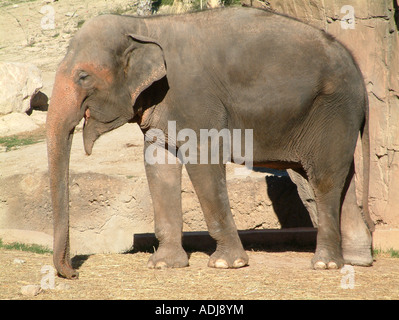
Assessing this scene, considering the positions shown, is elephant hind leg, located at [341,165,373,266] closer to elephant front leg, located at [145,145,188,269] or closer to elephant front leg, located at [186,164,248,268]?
elephant front leg, located at [186,164,248,268]

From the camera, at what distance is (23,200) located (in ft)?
30.4

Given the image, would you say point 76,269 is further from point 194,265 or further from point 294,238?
point 294,238

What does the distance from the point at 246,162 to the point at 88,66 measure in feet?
4.95

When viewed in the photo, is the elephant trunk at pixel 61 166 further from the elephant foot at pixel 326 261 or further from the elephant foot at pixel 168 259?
the elephant foot at pixel 326 261

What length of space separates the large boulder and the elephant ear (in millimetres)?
8956

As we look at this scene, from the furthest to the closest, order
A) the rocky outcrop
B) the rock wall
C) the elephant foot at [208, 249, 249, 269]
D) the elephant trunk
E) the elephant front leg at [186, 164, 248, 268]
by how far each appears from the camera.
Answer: the rocky outcrop, the rock wall, the elephant foot at [208, 249, 249, 269], the elephant front leg at [186, 164, 248, 268], the elephant trunk

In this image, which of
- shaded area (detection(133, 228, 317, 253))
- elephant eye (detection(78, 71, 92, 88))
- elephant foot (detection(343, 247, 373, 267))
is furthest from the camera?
shaded area (detection(133, 228, 317, 253))

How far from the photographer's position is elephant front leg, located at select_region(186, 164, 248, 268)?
5590mm

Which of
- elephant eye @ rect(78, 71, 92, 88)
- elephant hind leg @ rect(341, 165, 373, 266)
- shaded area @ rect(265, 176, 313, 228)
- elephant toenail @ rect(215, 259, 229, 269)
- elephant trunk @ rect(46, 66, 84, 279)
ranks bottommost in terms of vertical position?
shaded area @ rect(265, 176, 313, 228)

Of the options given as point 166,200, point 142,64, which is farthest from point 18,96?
point 142,64

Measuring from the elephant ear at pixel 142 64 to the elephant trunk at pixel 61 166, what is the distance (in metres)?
0.51

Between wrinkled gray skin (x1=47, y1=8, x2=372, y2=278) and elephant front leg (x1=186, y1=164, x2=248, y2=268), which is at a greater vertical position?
wrinkled gray skin (x1=47, y1=8, x2=372, y2=278)

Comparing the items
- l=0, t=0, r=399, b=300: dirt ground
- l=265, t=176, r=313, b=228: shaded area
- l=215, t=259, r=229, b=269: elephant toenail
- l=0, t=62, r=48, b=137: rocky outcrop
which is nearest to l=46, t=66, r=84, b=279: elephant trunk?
l=0, t=0, r=399, b=300: dirt ground

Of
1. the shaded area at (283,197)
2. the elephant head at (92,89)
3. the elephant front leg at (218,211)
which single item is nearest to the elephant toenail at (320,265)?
the elephant front leg at (218,211)
